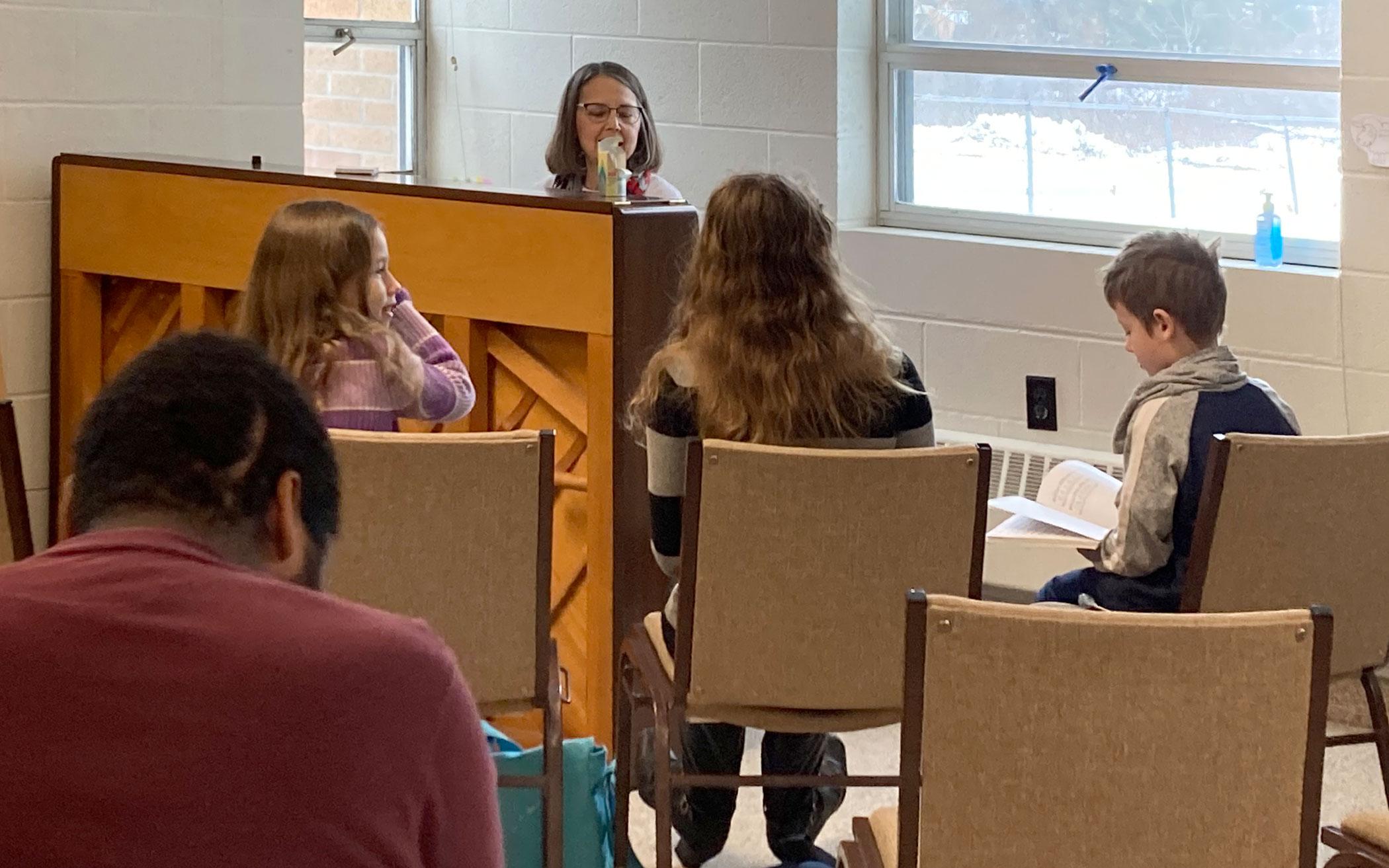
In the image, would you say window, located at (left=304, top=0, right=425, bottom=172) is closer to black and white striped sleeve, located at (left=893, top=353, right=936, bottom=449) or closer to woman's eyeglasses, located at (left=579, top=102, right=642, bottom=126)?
woman's eyeglasses, located at (left=579, top=102, right=642, bottom=126)

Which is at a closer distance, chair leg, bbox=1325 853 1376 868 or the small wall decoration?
chair leg, bbox=1325 853 1376 868

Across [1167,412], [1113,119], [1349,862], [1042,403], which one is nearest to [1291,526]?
[1167,412]

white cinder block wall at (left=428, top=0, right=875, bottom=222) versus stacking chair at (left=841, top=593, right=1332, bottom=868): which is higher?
white cinder block wall at (left=428, top=0, right=875, bottom=222)

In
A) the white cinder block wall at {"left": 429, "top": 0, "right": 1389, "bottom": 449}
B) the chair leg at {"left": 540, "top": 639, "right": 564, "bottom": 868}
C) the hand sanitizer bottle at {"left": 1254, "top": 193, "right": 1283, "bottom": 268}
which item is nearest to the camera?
the chair leg at {"left": 540, "top": 639, "right": 564, "bottom": 868}

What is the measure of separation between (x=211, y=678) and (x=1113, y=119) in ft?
11.1

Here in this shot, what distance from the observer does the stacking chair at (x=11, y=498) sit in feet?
7.95

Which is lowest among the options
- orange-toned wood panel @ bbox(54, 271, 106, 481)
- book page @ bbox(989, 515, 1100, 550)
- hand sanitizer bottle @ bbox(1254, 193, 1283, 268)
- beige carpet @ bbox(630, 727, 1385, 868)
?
beige carpet @ bbox(630, 727, 1385, 868)

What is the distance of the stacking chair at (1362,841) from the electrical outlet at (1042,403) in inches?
77.8

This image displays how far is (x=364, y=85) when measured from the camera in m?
5.11

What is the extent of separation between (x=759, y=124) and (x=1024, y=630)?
2.93 metres

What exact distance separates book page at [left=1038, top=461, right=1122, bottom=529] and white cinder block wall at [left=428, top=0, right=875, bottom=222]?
146 cm

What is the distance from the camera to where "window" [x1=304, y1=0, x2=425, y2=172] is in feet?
16.6

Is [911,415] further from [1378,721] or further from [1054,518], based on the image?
[1378,721]

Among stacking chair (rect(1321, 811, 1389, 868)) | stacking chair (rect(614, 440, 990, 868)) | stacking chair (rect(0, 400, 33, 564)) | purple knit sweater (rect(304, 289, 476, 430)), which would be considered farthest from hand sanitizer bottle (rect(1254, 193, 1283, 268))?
stacking chair (rect(0, 400, 33, 564))
